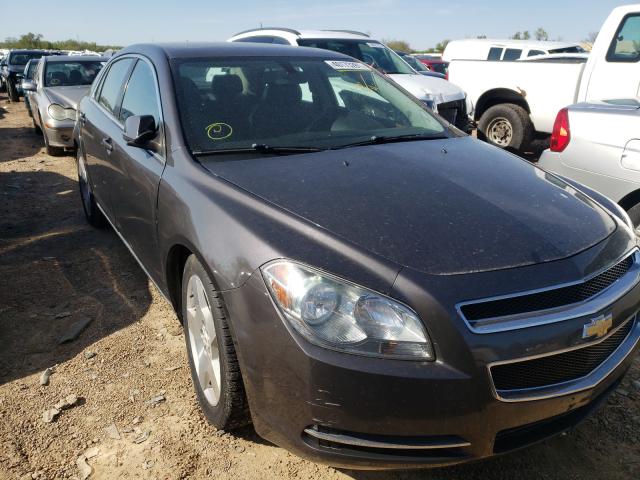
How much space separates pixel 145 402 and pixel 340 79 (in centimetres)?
225

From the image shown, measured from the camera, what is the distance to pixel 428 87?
7703 millimetres

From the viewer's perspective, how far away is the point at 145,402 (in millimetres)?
2680

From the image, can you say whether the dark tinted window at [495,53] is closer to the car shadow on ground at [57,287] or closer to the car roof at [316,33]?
the car roof at [316,33]

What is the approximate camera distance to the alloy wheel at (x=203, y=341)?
90.7 inches

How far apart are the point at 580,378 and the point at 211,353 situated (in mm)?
1431

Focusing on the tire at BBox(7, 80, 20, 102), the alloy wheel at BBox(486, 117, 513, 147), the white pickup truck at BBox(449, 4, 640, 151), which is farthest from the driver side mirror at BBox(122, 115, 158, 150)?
the tire at BBox(7, 80, 20, 102)

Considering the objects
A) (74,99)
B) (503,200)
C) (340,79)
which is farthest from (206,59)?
(74,99)

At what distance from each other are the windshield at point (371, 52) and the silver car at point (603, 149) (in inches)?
177

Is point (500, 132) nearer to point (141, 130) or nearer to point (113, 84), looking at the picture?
point (113, 84)

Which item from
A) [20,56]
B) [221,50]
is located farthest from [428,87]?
[20,56]

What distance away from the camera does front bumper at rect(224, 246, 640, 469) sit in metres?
1.72

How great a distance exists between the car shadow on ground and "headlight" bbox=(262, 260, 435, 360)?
74.1 inches

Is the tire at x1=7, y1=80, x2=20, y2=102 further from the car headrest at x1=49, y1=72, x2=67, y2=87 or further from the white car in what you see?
the white car

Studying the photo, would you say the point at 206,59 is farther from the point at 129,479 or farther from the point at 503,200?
the point at 129,479
